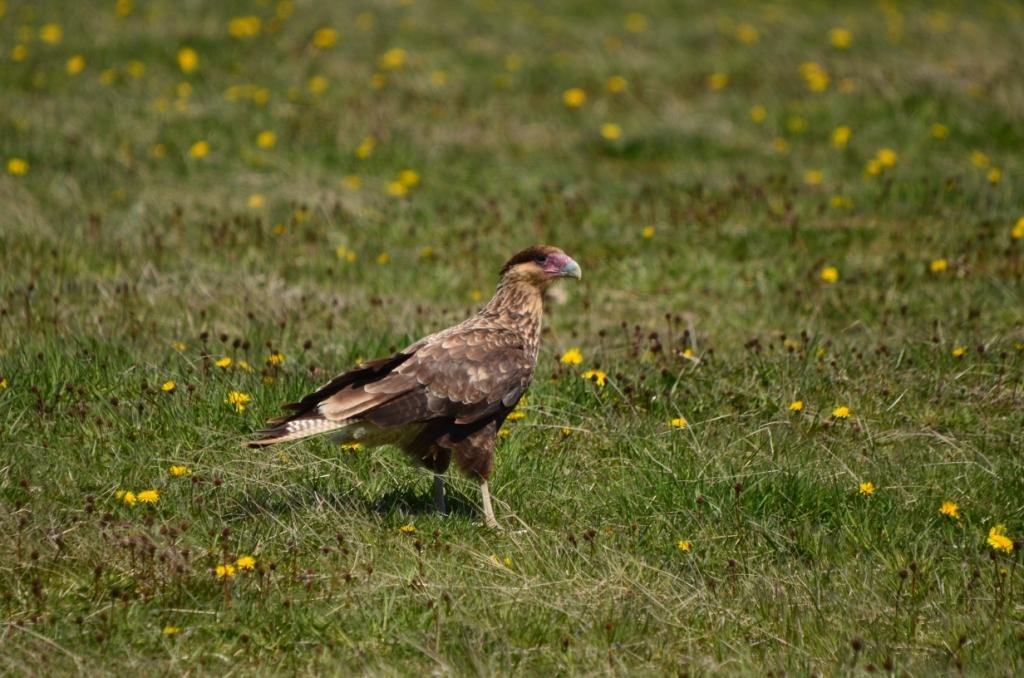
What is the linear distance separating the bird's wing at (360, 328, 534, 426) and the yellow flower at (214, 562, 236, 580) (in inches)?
35.1

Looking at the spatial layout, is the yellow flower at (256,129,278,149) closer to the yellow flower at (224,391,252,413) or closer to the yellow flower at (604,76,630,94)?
the yellow flower at (604,76,630,94)

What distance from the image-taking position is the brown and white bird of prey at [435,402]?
18.1 ft

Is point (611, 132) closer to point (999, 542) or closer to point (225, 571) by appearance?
point (999, 542)

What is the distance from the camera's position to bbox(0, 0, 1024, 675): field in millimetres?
4867

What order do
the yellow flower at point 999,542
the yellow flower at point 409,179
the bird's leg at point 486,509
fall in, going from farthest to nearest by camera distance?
the yellow flower at point 409,179 → the bird's leg at point 486,509 → the yellow flower at point 999,542

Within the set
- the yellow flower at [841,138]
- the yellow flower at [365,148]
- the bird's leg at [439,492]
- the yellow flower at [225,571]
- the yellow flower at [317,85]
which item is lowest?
the yellow flower at [841,138]

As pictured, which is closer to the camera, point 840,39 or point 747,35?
point 840,39

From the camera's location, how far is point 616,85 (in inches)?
497

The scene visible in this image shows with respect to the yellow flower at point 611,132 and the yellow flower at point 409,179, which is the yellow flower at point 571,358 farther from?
the yellow flower at point 611,132

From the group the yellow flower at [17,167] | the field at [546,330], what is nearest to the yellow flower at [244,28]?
the field at [546,330]

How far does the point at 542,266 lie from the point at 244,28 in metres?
8.05

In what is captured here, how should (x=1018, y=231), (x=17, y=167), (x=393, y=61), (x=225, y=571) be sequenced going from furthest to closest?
(x=393, y=61), (x=17, y=167), (x=1018, y=231), (x=225, y=571)

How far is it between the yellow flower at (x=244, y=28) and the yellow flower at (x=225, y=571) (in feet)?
30.6

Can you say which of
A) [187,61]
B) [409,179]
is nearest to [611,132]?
[409,179]
